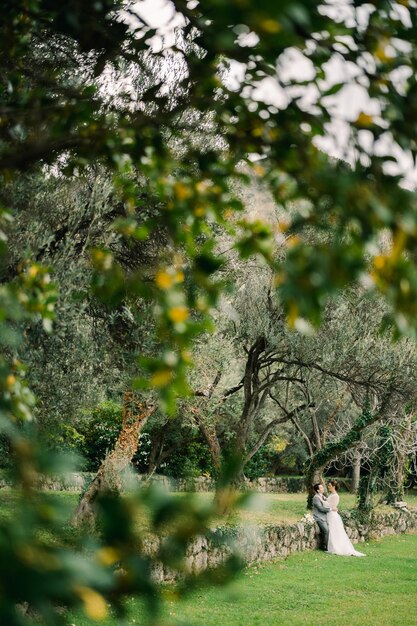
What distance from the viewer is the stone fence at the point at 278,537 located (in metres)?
14.4

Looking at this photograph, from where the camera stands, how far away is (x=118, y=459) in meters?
15.3

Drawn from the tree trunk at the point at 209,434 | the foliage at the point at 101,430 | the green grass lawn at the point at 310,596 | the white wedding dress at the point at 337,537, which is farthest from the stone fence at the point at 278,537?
the foliage at the point at 101,430

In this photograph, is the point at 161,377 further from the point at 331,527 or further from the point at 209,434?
the point at 209,434

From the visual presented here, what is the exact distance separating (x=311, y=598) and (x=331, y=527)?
6.55 metres

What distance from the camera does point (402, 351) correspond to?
1712cm

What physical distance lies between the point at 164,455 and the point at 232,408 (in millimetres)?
3519

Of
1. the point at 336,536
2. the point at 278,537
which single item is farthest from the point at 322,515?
the point at 278,537

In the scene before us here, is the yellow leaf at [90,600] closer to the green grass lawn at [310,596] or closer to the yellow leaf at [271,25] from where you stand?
the yellow leaf at [271,25]

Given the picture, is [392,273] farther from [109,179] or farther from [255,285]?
[255,285]

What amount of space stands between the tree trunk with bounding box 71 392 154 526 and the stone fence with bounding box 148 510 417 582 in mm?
1534

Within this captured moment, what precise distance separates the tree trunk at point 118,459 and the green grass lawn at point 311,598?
275 centimetres

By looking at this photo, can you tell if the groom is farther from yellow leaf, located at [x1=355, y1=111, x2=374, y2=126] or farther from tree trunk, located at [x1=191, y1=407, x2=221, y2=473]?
yellow leaf, located at [x1=355, y1=111, x2=374, y2=126]

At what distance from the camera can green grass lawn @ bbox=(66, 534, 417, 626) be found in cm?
1089

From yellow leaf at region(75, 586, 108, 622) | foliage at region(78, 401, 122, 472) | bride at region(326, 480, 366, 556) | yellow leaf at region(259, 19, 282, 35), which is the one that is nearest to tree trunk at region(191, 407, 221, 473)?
bride at region(326, 480, 366, 556)
